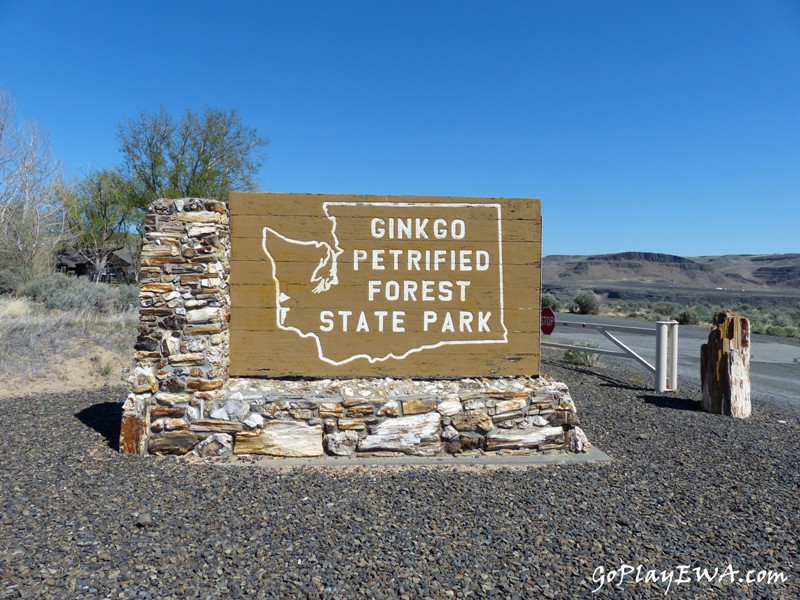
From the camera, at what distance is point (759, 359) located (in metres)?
14.6

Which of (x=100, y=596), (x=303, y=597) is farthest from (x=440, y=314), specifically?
(x=100, y=596)

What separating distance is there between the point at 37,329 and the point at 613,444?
10276mm

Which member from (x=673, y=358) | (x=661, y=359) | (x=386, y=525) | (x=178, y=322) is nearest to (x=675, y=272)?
(x=673, y=358)

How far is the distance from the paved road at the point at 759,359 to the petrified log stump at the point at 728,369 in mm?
1879

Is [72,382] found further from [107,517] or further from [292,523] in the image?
[292,523]

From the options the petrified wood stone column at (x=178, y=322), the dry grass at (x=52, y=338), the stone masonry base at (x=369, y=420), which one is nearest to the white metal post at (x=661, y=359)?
the stone masonry base at (x=369, y=420)

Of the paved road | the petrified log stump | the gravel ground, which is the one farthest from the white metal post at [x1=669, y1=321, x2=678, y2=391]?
the gravel ground

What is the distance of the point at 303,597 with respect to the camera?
303 centimetres

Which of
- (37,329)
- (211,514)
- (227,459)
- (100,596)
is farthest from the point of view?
(37,329)

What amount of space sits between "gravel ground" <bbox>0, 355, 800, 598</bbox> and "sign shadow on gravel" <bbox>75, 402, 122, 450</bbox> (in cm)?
11

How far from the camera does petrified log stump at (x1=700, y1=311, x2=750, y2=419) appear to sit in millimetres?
7598

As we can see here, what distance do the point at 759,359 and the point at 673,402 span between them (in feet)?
25.9

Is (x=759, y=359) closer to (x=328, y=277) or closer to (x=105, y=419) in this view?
(x=328, y=277)

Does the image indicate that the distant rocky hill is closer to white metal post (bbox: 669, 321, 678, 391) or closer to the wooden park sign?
white metal post (bbox: 669, 321, 678, 391)
